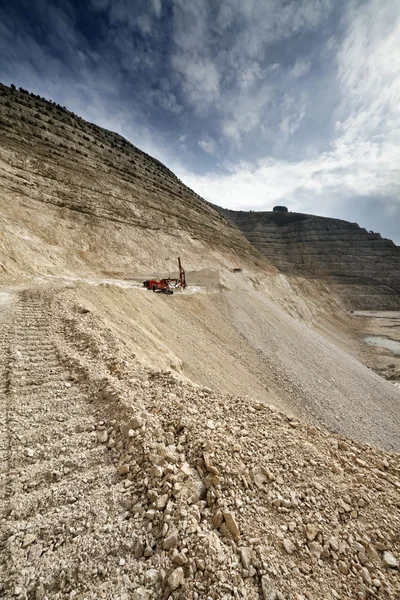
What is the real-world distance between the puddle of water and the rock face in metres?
18.8

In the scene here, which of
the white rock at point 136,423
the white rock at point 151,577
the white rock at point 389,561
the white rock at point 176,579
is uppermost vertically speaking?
the white rock at point 136,423

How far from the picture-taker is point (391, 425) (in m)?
9.27

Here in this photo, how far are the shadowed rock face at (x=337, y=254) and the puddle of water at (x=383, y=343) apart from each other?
17.1 meters

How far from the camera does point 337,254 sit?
52938mm

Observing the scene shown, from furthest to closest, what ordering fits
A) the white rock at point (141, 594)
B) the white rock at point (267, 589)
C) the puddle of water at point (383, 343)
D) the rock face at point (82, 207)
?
the puddle of water at point (383, 343), the rock face at point (82, 207), the white rock at point (267, 589), the white rock at point (141, 594)

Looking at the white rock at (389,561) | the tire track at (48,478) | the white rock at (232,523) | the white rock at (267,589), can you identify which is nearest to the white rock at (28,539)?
the tire track at (48,478)

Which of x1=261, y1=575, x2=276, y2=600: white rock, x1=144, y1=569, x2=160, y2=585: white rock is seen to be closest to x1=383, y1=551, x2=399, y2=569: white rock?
x1=261, y1=575, x2=276, y2=600: white rock

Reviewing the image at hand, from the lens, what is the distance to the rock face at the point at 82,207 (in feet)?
56.3

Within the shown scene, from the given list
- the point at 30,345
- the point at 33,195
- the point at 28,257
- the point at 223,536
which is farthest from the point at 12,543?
the point at 33,195

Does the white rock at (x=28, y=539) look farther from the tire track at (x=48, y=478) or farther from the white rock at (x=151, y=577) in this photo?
the white rock at (x=151, y=577)

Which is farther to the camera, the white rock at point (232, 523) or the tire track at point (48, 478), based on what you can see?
the white rock at point (232, 523)

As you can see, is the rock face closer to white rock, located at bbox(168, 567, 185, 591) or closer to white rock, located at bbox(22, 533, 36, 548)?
white rock, located at bbox(22, 533, 36, 548)

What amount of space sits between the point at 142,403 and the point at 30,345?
2844 millimetres

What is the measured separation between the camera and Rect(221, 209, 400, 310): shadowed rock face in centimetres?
4662
